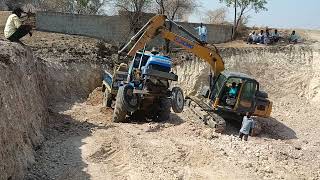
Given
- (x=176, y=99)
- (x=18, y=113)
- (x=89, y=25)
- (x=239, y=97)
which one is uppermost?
(x=89, y=25)

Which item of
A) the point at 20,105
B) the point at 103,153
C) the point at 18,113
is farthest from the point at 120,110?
the point at 18,113

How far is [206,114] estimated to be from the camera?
53.0 feet

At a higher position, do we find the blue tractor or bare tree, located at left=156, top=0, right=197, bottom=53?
bare tree, located at left=156, top=0, right=197, bottom=53

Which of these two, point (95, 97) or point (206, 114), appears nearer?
point (206, 114)

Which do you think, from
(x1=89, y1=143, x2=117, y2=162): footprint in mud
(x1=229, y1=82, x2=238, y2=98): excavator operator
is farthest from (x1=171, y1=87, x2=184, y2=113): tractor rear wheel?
(x1=89, y1=143, x2=117, y2=162): footprint in mud

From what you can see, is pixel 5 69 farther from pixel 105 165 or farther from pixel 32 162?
pixel 105 165

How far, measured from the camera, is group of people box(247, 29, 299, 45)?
27.2 metres

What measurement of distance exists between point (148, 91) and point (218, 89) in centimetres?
326

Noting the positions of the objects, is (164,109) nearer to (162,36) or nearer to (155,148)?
(162,36)

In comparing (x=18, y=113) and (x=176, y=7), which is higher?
(x=176, y=7)

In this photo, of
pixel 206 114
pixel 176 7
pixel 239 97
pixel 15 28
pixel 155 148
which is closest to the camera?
pixel 155 148

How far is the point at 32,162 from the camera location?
978cm

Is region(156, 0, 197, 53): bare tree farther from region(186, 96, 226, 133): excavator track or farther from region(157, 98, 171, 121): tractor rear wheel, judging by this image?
region(157, 98, 171, 121): tractor rear wheel

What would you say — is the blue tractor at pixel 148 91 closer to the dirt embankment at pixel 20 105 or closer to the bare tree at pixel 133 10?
the dirt embankment at pixel 20 105
